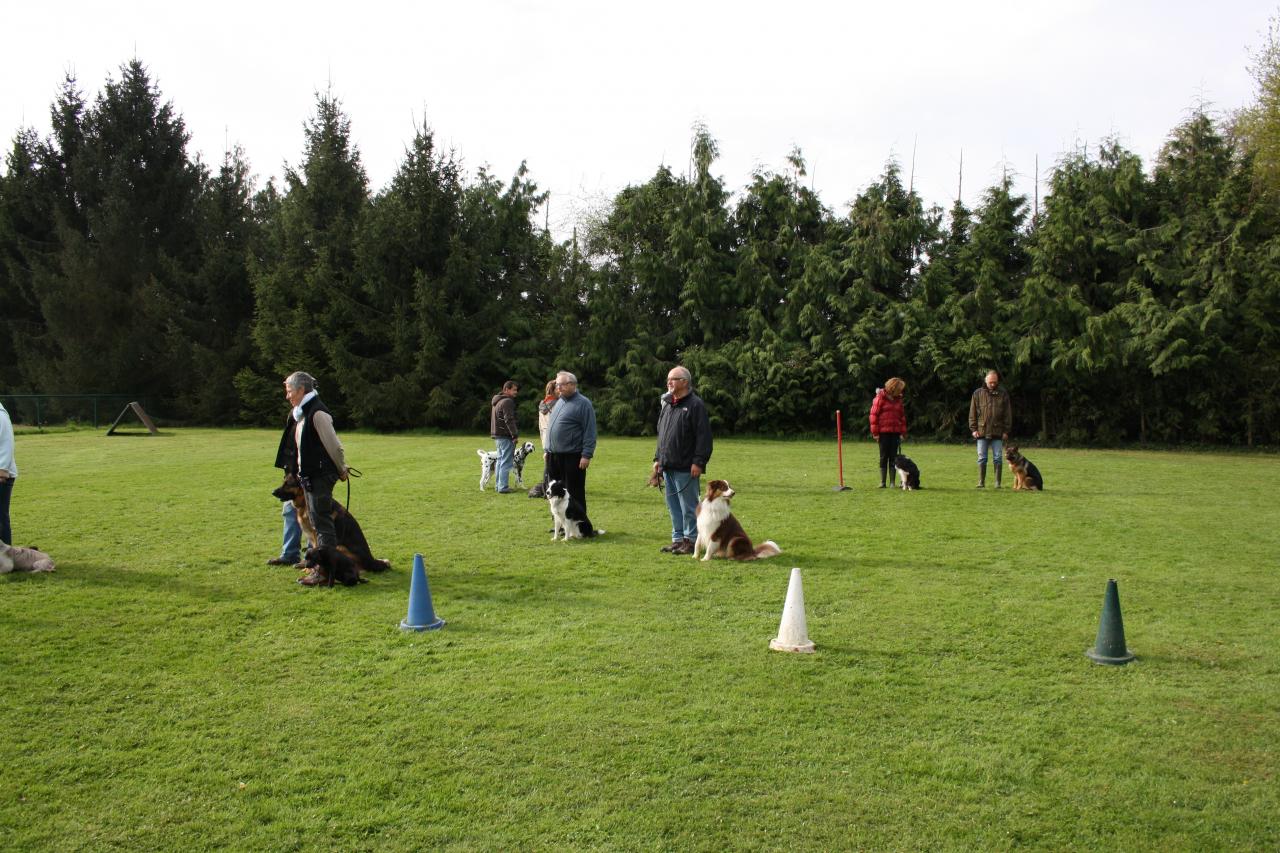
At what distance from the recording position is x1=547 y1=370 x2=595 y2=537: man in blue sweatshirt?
961 centimetres

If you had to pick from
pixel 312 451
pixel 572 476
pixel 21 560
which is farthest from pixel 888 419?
pixel 21 560

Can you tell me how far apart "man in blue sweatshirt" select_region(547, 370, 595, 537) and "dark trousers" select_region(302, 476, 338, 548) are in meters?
2.76

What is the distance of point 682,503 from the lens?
903 cm

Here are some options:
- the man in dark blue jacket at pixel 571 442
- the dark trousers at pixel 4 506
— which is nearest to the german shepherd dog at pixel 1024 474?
the man in dark blue jacket at pixel 571 442

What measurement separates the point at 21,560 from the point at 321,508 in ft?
9.46

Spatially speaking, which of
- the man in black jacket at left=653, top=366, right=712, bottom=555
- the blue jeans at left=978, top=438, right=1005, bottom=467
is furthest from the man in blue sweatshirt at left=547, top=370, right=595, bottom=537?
the blue jeans at left=978, top=438, right=1005, bottom=467

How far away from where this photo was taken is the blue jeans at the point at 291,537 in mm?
8312

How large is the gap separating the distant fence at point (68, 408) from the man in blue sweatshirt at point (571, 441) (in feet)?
98.8

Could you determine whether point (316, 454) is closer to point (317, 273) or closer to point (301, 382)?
point (301, 382)

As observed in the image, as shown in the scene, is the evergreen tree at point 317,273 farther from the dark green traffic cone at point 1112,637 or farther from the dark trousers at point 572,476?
the dark green traffic cone at point 1112,637

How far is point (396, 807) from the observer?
365cm

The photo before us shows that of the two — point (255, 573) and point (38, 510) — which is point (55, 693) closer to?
point (255, 573)

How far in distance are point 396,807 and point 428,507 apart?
867 cm

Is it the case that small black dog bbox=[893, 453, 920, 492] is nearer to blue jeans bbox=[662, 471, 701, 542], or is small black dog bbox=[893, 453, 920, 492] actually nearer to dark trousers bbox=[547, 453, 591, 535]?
blue jeans bbox=[662, 471, 701, 542]
